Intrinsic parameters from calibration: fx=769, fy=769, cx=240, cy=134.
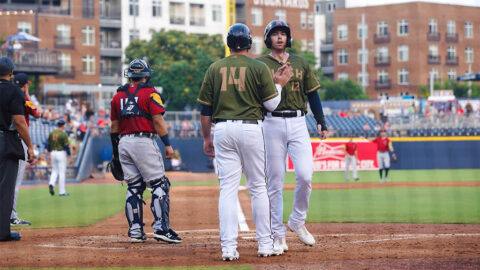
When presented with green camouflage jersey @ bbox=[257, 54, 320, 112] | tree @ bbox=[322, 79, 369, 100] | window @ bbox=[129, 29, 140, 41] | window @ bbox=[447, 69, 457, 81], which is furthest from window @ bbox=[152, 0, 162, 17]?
green camouflage jersey @ bbox=[257, 54, 320, 112]

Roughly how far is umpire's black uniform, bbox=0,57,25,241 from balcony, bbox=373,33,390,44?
51.7 m

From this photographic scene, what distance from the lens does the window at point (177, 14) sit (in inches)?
1987

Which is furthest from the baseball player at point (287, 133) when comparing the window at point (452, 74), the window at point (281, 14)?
the window at point (452, 74)

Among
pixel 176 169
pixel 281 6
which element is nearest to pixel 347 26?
pixel 281 6

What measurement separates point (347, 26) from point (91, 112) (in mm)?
33548

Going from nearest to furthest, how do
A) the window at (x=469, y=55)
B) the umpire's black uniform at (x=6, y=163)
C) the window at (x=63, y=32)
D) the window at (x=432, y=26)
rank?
the umpire's black uniform at (x=6, y=163) < the window at (x=469, y=55) < the window at (x=63, y=32) < the window at (x=432, y=26)

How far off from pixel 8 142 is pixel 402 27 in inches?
1964

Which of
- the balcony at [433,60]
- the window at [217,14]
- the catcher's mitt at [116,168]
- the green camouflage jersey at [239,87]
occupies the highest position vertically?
the window at [217,14]

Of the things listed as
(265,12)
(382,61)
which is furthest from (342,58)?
(265,12)

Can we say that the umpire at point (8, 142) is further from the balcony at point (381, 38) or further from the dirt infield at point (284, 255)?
the balcony at point (381, 38)

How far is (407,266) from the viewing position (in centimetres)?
621

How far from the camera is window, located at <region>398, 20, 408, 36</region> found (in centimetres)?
5493

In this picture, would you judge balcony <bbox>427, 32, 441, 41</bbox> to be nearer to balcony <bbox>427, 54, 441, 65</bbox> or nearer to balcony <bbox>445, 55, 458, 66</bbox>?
balcony <bbox>427, 54, 441, 65</bbox>

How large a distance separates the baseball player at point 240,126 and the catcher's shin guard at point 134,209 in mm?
1843
